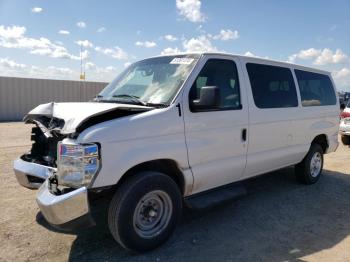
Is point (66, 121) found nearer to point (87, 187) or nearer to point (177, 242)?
point (87, 187)

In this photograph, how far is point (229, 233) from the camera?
4.34 m

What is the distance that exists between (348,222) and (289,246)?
1.37 metres

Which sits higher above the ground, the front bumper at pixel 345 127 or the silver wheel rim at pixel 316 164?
the front bumper at pixel 345 127

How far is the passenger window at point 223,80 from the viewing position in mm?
4199

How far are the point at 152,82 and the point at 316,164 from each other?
4066 millimetres

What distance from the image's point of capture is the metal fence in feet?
63.3

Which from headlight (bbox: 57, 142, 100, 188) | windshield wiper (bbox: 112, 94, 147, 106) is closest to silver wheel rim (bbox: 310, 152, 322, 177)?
windshield wiper (bbox: 112, 94, 147, 106)

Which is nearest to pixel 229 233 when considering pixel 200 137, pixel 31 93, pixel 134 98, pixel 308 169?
pixel 200 137

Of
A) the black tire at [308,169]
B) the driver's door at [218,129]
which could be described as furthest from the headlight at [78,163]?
the black tire at [308,169]

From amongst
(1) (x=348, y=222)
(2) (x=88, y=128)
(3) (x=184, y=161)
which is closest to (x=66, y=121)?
(2) (x=88, y=128)

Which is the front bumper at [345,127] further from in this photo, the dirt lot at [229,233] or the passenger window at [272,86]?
the passenger window at [272,86]

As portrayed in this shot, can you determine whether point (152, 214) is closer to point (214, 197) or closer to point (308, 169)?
point (214, 197)

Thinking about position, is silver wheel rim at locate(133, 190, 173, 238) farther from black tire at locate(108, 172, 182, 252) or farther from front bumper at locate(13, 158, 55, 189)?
front bumper at locate(13, 158, 55, 189)

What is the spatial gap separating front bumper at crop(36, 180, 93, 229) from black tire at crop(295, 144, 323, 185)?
454 cm
